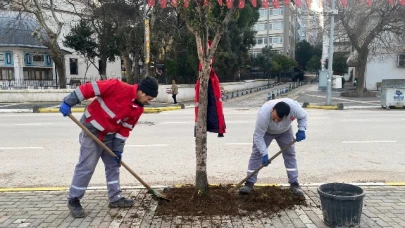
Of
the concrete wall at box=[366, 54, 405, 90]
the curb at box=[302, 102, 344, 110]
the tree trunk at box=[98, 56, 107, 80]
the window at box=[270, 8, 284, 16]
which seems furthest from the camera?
the window at box=[270, 8, 284, 16]

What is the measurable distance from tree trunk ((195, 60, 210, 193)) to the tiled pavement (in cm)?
55

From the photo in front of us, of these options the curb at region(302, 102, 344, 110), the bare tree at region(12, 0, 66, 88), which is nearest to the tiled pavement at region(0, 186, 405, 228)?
the curb at region(302, 102, 344, 110)

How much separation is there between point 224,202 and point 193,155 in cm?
289

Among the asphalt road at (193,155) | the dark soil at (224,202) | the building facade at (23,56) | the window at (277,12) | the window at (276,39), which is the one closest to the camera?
the dark soil at (224,202)

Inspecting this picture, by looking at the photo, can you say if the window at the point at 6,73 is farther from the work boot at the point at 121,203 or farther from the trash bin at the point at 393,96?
the work boot at the point at 121,203

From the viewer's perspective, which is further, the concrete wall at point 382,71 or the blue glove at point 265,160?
the concrete wall at point 382,71

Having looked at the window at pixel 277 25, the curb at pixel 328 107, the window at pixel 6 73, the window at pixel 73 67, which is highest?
the window at pixel 277 25

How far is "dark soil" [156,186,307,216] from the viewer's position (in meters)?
3.96

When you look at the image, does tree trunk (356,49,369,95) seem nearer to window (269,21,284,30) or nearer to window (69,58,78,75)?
window (69,58,78,75)

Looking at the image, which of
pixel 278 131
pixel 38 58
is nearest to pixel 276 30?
pixel 38 58

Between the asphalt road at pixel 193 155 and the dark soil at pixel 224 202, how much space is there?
90cm

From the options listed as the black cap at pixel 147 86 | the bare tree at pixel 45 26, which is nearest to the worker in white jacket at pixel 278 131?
the black cap at pixel 147 86

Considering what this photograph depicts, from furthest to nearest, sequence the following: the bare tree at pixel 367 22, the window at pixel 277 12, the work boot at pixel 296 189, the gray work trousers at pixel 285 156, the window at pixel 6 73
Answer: the window at pixel 277 12 < the window at pixel 6 73 < the bare tree at pixel 367 22 < the gray work trousers at pixel 285 156 < the work boot at pixel 296 189

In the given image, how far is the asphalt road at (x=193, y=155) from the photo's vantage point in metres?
5.57
